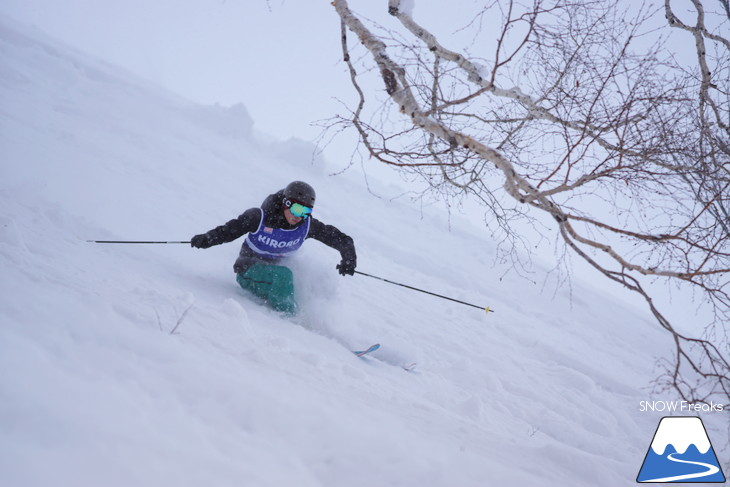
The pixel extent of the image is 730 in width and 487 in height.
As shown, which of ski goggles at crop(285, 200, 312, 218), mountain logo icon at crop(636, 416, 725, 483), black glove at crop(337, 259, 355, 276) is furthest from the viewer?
black glove at crop(337, 259, 355, 276)

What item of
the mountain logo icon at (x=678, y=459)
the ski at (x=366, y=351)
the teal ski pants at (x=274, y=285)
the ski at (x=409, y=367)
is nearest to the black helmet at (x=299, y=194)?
the teal ski pants at (x=274, y=285)

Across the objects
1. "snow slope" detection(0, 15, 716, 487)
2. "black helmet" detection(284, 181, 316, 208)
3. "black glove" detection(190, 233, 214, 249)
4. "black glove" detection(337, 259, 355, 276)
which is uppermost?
"black helmet" detection(284, 181, 316, 208)

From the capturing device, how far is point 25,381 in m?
1.18

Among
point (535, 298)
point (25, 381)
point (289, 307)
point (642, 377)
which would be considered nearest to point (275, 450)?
point (25, 381)

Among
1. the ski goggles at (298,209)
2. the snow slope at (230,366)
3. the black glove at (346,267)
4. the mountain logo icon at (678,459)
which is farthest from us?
the black glove at (346,267)

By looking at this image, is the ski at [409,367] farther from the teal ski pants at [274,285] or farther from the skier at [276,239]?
the teal ski pants at [274,285]

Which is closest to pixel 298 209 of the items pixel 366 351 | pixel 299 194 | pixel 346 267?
pixel 299 194

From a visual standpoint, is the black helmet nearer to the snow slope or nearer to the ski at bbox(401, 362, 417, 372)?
the snow slope

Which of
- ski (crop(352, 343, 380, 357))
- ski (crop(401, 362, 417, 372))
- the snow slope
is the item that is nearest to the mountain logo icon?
the snow slope

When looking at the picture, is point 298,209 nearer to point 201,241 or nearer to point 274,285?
point 274,285

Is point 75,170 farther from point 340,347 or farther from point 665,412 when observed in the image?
point 665,412

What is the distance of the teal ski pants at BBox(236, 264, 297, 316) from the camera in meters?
4.30

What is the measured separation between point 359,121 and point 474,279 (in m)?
11.7

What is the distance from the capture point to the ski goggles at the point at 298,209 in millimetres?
4246
